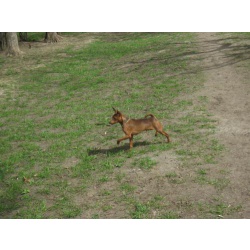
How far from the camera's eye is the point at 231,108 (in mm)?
10977

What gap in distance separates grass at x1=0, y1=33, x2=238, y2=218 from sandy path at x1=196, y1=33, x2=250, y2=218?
0.36m

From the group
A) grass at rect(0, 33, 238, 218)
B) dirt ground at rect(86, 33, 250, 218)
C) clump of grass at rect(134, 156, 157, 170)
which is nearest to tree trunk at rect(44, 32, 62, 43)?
grass at rect(0, 33, 238, 218)

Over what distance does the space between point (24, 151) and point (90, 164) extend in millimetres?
2211

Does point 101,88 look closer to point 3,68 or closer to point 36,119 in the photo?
point 36,119

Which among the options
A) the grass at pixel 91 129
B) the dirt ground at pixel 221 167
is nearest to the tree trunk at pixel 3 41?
the grass at pixel 91 129

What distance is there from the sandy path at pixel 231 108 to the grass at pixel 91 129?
0.36 meters

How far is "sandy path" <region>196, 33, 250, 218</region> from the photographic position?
6707mm

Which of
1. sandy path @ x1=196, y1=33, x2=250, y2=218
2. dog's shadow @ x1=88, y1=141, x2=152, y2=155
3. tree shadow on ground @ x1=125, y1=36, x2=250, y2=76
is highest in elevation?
tree shadow on ground @ x1=125, y1=36, x2=250, y2=76

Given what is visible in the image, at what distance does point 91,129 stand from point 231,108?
14.1 feet

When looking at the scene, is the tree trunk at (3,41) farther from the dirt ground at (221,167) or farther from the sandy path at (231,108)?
the dirt ground at (221,167)

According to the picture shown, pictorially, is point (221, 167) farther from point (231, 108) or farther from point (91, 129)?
point (91, 129)

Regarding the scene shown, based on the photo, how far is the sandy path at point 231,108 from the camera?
6.71m

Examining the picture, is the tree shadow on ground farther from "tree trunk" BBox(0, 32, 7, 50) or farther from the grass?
"tree trunk" BBox(0, 32, 7, 50)

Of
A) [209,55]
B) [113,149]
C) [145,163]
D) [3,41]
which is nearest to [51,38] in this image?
[3,41]
